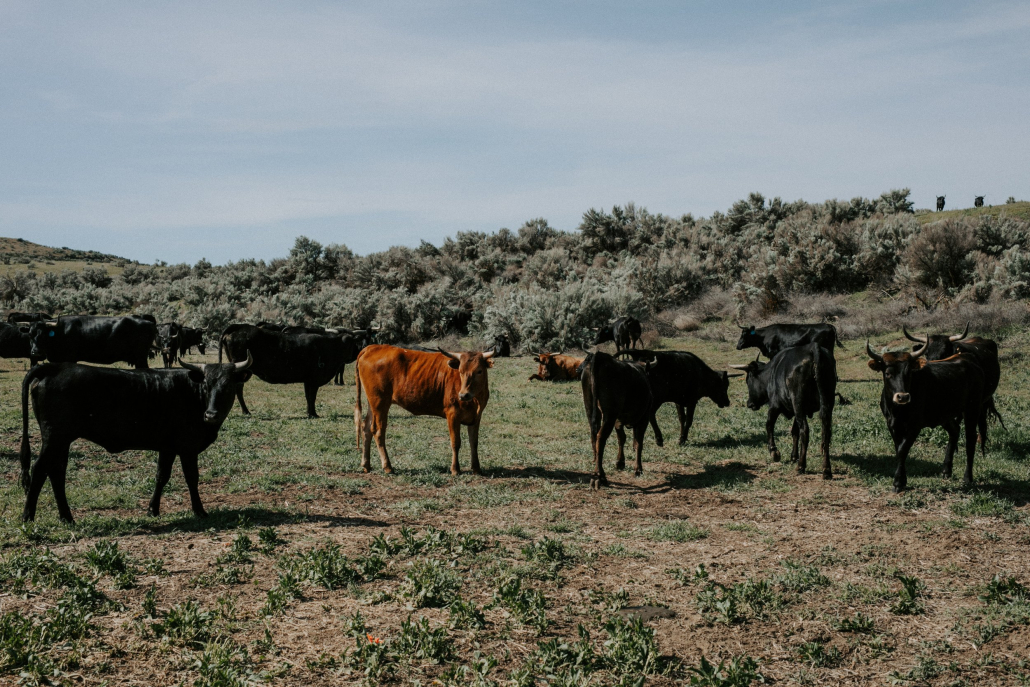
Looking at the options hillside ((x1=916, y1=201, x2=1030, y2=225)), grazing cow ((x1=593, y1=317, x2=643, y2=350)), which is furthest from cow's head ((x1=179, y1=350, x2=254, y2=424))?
hillside ((x1=916, y1=201, x2=1030, y2=225))

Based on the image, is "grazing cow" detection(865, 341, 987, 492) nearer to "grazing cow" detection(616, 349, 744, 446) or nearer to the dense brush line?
"grazing cow" detection(616, 349, 744, 446)

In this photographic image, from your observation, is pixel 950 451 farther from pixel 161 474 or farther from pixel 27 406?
pixel 27 406

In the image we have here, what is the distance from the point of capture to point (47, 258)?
80.6m

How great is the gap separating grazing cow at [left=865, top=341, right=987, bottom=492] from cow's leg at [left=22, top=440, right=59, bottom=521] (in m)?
8.91

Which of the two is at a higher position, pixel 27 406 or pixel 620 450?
pixel 27 406

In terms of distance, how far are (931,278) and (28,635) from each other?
2811cm

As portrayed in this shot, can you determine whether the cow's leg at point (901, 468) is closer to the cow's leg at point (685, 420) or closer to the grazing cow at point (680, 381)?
the grazing cow at point (680, 381)

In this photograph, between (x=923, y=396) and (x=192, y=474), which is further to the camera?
(x=923, y=396)

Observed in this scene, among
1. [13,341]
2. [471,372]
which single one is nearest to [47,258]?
[13,341]

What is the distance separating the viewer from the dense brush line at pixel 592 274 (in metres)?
26.6

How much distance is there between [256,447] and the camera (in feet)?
40.5

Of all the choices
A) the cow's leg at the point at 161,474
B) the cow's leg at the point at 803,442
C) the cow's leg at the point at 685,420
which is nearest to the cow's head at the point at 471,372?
the cow's leg at the point at 161,474

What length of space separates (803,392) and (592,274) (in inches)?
1080

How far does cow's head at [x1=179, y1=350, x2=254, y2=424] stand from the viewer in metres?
7.87
